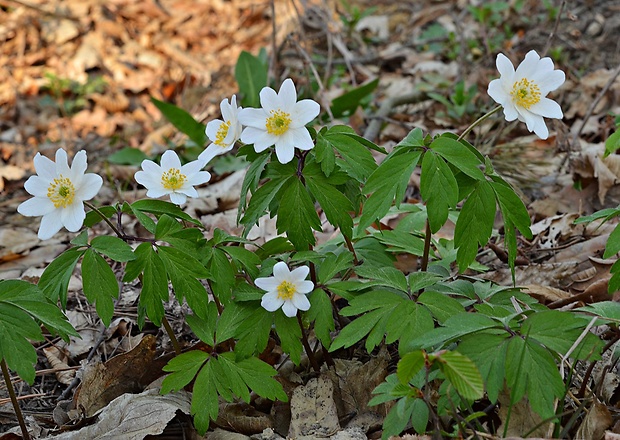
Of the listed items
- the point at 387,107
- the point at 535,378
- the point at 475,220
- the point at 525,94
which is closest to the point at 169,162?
the point at 475,220

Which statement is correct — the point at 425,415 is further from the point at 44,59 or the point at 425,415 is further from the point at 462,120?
the point at 44,59

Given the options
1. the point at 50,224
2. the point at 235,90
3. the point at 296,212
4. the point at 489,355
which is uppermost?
the point at 235,90

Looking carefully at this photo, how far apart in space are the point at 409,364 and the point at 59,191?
3.64 ft

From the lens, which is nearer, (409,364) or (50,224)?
(409,364)

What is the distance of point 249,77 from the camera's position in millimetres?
4660

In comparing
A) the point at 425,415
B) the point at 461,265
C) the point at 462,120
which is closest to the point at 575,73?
the point at 462,120

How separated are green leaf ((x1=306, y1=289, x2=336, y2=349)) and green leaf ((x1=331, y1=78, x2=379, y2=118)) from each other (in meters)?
2.72

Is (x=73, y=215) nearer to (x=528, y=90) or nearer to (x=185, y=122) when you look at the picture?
(x=528, y=90)

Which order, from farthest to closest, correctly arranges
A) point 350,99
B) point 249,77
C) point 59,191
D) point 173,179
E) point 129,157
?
point 129,157, point 249,77, point 350,99, point 173,179, point 59,191

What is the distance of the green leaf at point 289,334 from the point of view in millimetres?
1819

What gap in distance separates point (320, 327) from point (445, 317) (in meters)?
0.37

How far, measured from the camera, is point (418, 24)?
6.72 meters

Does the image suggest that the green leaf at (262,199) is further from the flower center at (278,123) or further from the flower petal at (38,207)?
the flower petal at (38,207)

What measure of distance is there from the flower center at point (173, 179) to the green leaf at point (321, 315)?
1.84ft
